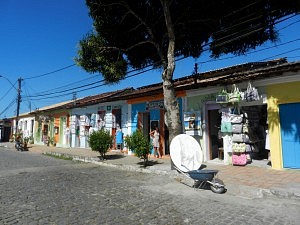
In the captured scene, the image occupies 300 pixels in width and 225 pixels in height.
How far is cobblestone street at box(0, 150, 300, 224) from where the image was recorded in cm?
511

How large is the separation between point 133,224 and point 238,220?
192 cm

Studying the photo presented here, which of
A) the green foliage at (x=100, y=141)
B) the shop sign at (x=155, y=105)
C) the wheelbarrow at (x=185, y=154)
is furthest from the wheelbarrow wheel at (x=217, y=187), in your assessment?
the green foliage at (x=100, y=141)

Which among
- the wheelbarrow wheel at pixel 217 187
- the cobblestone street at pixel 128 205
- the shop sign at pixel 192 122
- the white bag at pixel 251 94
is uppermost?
the white bag at pixel 251 94

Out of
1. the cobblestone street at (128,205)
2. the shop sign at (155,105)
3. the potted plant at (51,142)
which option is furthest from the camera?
the potted plant at (51,142)

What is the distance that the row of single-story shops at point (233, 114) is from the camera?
377 inches

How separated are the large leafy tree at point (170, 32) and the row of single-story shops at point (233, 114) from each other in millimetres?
1536

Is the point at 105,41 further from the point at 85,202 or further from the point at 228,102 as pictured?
the point at 85,202

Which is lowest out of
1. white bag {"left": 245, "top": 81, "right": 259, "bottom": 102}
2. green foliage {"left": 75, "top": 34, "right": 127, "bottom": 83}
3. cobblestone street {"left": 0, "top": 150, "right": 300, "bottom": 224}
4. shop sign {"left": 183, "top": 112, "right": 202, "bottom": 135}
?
cobblestone street {"left": 0, "top": 150, "right": 300, "bottom": 224}

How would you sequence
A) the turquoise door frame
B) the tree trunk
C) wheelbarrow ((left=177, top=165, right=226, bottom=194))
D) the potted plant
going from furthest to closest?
the potted plant
the tree trunk
the turquoise door frame
wheelbarrow ((left=177, top=165, right=226, bottom=194))

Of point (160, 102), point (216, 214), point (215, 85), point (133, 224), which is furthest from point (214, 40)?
point (133, 224)

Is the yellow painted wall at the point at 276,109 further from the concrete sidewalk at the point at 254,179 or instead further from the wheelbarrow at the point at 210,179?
the wheelbarrow at the point at 210,179

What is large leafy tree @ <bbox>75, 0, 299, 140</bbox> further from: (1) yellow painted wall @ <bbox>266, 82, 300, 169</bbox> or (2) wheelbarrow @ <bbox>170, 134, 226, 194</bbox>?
(1) yellow painted wall @ <bbox>266, 82, 300, 169</bbox>

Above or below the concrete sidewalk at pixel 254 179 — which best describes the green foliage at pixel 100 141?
above

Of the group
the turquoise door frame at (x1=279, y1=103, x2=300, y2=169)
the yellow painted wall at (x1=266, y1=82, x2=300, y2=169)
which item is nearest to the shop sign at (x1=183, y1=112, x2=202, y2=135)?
the yellow painted wall at (x1=266, y1=82, x2=300, y2=169)
